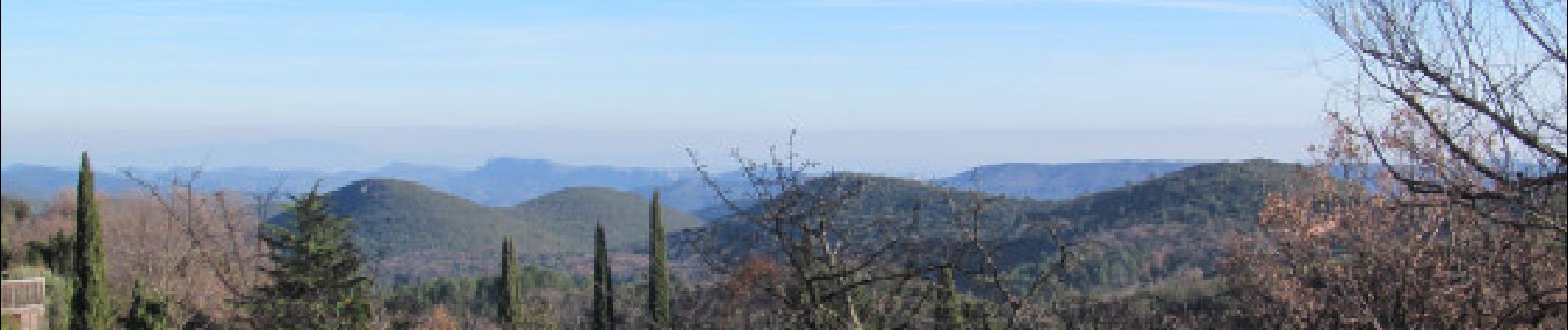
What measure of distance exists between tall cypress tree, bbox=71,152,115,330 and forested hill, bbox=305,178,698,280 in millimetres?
85498

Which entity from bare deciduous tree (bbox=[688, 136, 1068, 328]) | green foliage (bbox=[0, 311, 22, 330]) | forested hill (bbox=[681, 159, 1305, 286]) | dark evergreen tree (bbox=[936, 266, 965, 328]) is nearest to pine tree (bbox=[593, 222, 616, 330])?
green foliage (bbox=[0, 311, 22, 330])

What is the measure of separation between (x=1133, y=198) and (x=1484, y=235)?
301 ft

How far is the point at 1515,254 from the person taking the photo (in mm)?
6906

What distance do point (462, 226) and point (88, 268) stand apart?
122 m

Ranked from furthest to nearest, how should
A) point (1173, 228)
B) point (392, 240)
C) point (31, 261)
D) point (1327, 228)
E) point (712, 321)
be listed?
point (392, 240) → point (1173, 228) → point (31, 261) → point (712, 321) → point (1327, 228)

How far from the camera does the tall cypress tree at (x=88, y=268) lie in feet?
72.2

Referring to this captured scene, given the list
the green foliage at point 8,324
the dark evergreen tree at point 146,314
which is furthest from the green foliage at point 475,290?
the green foliage at point 8,324

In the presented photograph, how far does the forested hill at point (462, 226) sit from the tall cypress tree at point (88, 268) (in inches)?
3366

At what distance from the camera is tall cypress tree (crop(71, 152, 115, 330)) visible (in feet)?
72.2

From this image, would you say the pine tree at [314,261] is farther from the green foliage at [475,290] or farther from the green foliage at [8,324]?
the green foliage at [475,290]

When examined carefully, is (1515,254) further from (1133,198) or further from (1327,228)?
(1133,198)

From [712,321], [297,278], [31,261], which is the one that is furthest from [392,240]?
[712,321]

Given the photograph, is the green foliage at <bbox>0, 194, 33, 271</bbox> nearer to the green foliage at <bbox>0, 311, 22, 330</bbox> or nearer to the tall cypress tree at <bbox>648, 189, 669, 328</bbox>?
the green foliage at <bbox>0, 311, 22, 330</bbox>

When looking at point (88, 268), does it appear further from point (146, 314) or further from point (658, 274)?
point (658, 274)
